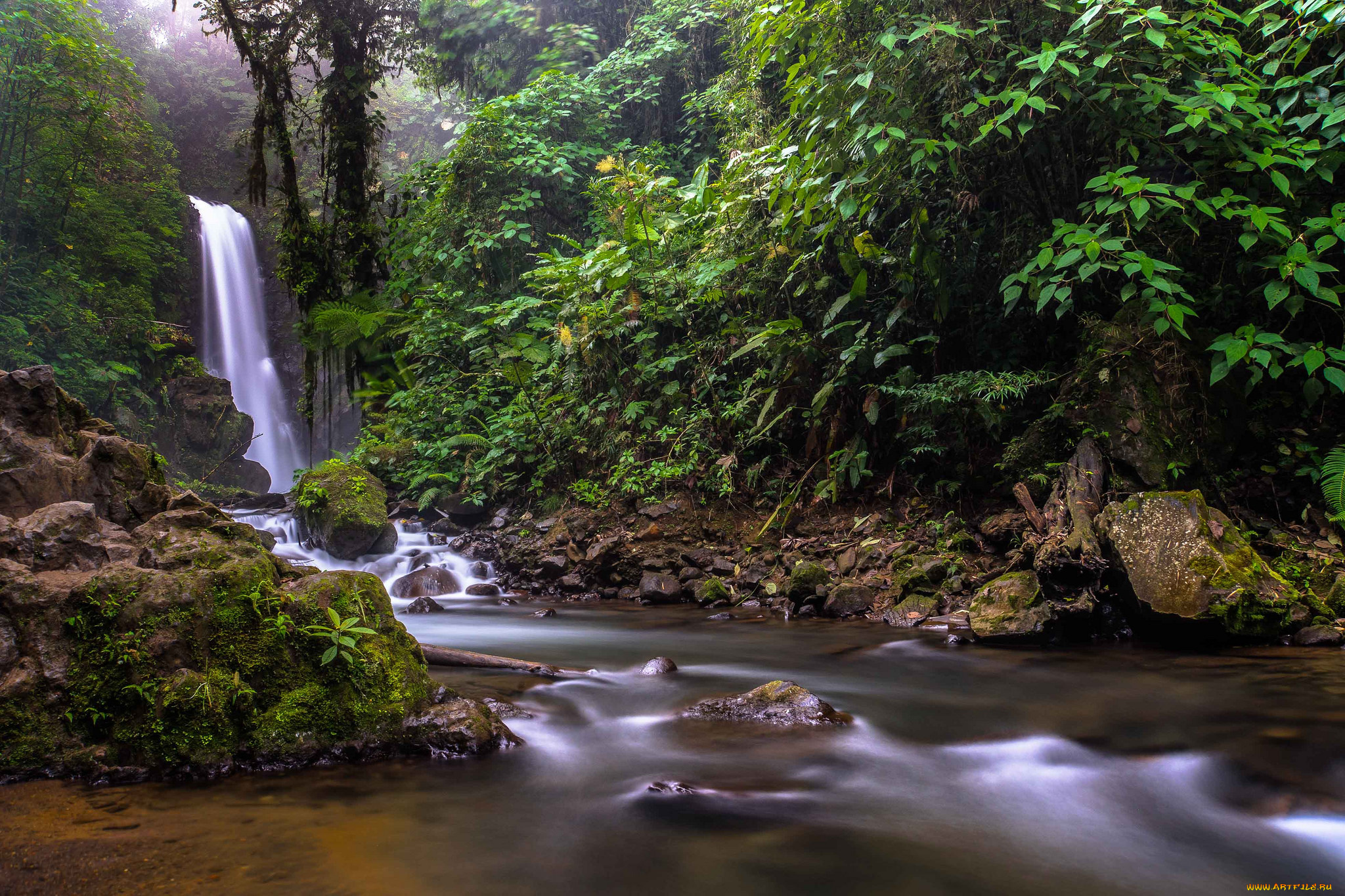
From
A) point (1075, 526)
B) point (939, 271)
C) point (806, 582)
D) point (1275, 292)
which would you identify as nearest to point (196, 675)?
point (806, 582)

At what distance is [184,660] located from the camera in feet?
8.89

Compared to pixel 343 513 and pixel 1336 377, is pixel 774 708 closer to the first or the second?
pixel 1336 377

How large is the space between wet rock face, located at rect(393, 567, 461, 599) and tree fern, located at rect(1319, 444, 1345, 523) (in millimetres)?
7944

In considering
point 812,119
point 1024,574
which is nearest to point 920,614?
point 1024,574

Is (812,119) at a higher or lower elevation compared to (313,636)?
higher

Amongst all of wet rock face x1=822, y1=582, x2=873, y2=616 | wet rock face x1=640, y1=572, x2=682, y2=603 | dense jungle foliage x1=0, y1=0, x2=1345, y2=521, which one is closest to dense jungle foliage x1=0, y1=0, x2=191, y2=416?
dense jungle foliage x1=0, y1=0, x2=1345, y2=521

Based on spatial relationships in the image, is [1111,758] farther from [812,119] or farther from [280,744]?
[812,119]

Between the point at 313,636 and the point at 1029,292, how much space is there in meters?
5.39

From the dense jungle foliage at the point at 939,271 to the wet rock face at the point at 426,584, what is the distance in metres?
1.89

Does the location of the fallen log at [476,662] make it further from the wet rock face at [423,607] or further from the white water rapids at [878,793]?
the wet rock face at [423,607]

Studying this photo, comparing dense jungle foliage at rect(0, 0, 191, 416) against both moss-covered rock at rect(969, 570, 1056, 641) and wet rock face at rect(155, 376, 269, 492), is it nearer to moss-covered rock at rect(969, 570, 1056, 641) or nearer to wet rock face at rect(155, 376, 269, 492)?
wet rock face at rect(155, 376, 269, 492)

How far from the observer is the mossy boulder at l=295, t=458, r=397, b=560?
9.19 meters

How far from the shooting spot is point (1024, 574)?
17.1 feet

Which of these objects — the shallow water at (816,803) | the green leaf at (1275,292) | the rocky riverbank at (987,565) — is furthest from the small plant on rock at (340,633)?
the green leaf at (1275,292)
